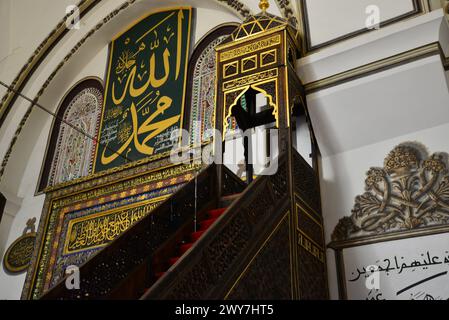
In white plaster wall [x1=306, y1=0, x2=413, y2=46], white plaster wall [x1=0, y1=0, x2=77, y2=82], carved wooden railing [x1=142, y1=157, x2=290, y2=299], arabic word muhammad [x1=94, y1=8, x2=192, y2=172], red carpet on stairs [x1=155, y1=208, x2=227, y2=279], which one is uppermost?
white plaster wall [x1=0, y1=0, x2=77, y2=82]

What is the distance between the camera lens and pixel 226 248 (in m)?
2.07

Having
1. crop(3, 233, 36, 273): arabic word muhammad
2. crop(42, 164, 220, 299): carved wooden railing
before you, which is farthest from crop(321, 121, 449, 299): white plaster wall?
crop(3, 233, 36, 273): arabic word muhammad

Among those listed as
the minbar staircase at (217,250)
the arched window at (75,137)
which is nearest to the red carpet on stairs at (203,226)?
the minbar staircase at (217,250)

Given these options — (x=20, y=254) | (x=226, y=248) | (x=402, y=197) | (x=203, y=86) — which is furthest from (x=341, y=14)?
(x=20, y=254)

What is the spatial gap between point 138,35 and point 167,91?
106 centimetres

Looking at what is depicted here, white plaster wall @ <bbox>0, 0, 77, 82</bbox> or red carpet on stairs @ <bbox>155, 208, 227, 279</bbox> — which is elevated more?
white plaster wall @ <bbox>0, 0, 77, 82</bbox>

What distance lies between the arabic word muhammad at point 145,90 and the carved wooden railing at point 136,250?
161cm

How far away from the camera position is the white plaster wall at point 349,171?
9.50 ft

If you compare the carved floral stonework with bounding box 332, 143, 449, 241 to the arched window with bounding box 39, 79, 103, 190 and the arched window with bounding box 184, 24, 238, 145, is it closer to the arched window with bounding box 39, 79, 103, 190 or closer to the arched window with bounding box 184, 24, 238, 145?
the arched window with bounding box 184, 24, 238, 145

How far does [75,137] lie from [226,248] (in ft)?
12.9

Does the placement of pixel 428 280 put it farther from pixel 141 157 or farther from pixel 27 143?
pixel 27 143

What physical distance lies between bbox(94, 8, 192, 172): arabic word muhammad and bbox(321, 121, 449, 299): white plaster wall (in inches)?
70.9

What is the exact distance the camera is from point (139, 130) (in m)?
4.89

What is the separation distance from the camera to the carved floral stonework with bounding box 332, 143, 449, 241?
2729 millimetres
